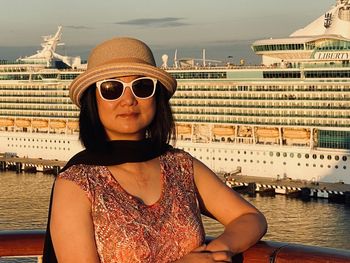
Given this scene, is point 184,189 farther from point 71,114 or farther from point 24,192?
point 71,114

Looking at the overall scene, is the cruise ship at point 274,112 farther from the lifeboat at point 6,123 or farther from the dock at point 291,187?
the lifeboat at point 6,123

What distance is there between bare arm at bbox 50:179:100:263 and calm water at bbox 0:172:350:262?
65.0 ft

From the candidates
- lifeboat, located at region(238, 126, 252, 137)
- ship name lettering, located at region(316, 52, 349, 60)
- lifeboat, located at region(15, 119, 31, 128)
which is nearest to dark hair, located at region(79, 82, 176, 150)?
ship name lettering, located at region(316, 52, 349, 60)

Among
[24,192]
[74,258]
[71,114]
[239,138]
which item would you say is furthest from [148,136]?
[71,114]

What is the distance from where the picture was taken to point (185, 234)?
105 inches

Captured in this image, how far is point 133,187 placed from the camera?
2689 mm

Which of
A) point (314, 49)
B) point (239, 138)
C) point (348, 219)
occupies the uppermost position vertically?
point (314, 49)

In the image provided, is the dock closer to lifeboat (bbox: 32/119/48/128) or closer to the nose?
lifeboat (bbox: 32/119/48/128)

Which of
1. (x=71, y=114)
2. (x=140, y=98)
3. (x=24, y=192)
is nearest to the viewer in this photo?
(x=140, y=98)

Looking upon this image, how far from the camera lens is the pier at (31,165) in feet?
136

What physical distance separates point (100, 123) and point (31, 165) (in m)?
40.3

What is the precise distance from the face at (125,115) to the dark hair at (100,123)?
26 millimetres

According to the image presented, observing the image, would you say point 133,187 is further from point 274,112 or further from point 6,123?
point 6,123

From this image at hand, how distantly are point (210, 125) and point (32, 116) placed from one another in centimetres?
1346
